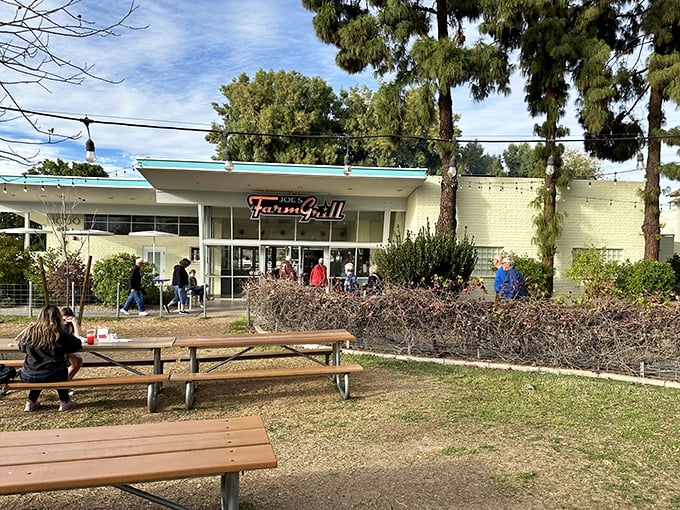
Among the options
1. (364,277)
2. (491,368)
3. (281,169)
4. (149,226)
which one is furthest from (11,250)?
(491,368)

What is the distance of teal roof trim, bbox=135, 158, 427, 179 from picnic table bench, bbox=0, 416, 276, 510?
534 inches

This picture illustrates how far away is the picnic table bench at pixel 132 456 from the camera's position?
7.58 feet

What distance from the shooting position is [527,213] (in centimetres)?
1792

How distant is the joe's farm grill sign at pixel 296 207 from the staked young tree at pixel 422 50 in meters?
4.83

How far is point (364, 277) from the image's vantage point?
773 inches

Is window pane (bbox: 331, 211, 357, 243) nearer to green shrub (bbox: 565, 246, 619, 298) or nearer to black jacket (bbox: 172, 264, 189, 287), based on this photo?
black jacket (bbox: 172, 264, 189, 287)

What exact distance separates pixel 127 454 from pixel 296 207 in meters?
16.5

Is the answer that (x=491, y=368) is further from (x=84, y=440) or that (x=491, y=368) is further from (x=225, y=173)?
(x=225, y=173)

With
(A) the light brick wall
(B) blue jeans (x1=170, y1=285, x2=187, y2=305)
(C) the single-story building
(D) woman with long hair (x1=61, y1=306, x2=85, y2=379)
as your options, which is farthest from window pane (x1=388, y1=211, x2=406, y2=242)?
(D) woman with long hair (x1=61, y1=306, x2=85, y2=379)

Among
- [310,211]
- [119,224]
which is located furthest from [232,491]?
[119,224]

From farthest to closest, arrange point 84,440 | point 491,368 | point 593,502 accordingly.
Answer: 1. point 491,368
2. point 593,502
3. point 84,440

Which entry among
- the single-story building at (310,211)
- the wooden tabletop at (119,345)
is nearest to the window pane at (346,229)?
the single-story building at (310,211)

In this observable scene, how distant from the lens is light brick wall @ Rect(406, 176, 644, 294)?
58.2 ft

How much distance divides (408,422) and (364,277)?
14826 mm
